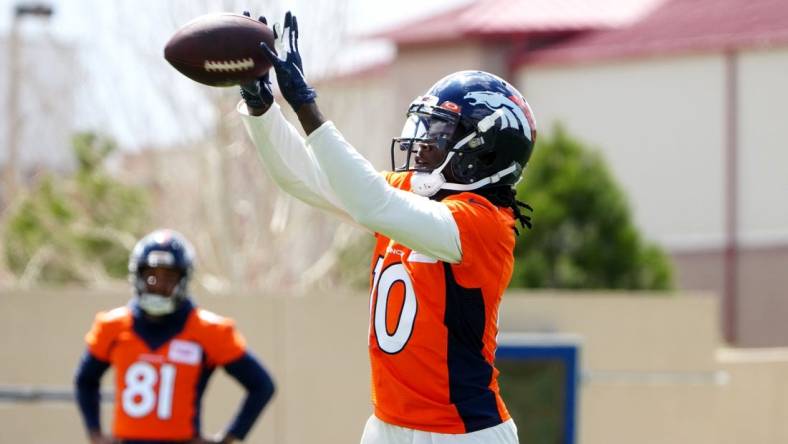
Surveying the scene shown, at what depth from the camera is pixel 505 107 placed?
151 inches

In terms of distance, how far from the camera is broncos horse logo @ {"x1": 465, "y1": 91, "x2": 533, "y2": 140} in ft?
12.5

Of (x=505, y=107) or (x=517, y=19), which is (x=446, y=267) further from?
(x=517, y=19)

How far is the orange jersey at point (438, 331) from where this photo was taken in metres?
3.72

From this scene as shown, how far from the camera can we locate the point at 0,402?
8938 millimetres

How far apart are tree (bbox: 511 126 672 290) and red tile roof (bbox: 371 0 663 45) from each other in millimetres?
5894

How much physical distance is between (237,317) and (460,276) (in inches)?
218

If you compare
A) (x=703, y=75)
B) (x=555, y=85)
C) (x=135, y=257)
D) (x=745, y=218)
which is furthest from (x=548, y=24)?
(x=135, y=257)

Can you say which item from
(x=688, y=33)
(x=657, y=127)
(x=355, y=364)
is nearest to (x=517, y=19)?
(x=688, y=33)

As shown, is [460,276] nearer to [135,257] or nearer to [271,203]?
[135,257]

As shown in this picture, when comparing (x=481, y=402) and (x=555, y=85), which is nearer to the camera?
(x=481, y=402)

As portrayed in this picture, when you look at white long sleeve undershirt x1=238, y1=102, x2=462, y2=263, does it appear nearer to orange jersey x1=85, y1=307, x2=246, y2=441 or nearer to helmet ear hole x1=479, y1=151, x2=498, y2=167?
helmet ear hole x1=479, y1=151, x2=498, y2=167

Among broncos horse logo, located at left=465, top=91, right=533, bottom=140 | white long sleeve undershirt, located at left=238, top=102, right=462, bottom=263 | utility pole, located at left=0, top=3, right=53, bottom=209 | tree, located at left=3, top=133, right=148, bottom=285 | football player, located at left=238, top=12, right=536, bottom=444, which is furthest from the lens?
utility pole, located at left=0, top=3, right=53, bottom=209

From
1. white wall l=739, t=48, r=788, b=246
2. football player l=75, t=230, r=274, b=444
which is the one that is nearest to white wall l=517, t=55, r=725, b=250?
white wall l=739, t=48, r=788, b=246

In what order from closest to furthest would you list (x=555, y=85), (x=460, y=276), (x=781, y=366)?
1. (x=460, y=276)
2. (x=781, y=366)
3. (x=555, y=85)
